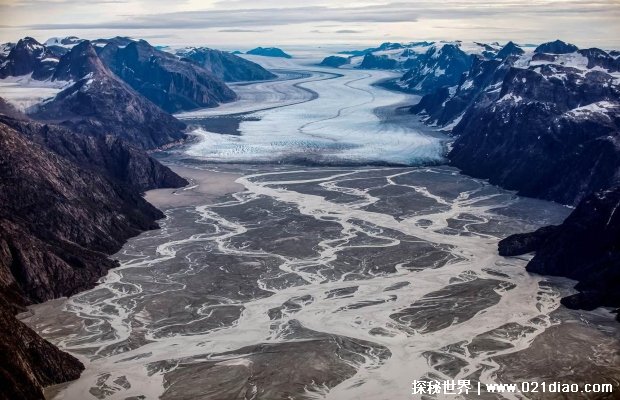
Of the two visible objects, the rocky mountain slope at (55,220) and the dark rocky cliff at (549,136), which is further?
the dark rocky cliff at (549,136)

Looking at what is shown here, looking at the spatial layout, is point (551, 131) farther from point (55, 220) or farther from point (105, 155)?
point (55, 220)

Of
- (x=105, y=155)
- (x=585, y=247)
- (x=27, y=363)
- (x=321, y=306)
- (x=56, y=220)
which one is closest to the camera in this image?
(x=27, y=363)

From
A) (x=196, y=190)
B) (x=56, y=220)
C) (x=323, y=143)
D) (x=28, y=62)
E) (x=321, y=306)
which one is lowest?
(x=323, y=143)

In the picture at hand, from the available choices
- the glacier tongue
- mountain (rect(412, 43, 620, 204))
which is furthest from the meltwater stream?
the glacier tongue

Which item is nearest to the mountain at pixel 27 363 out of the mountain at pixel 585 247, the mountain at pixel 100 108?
the mountain at pixel 585 247

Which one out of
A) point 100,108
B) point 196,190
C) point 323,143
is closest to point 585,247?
point 196,190

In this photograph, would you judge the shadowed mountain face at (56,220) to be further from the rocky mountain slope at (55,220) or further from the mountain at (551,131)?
the mountain at (551,131)

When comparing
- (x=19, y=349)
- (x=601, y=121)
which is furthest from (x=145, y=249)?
(x=601, y=121)
